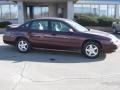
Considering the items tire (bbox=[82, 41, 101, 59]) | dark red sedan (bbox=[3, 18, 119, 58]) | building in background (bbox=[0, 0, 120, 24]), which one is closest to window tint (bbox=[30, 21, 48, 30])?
dark red sedan (bbox=[3, 18, 119, 58])

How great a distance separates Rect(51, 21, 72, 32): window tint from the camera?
13.1 m

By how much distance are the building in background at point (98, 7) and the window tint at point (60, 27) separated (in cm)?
2481

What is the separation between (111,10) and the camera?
132ft

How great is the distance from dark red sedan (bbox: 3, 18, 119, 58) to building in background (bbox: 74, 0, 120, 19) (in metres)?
24.6

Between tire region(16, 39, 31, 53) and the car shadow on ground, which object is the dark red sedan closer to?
tire region(16, 39, 31, 53)

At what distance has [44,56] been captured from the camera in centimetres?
1286

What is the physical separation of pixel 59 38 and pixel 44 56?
3.12ft

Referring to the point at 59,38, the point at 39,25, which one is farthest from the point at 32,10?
the point at 59,38

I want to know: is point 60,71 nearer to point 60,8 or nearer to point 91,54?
point 91,54

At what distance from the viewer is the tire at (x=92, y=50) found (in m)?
12.6

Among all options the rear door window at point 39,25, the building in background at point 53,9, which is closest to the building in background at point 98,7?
the building in background at point 53,9

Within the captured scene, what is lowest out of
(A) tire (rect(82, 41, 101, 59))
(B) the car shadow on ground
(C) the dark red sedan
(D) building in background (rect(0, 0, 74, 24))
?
(B) the car shadow on ground

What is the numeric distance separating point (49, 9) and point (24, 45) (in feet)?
74.0

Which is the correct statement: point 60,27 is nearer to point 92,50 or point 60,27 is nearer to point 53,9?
point 92,50
